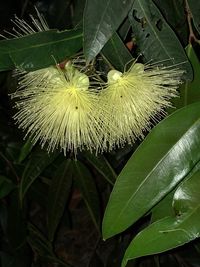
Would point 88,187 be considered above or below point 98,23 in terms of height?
below

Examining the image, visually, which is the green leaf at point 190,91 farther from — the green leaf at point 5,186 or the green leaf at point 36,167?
the green leaf at point 5,186

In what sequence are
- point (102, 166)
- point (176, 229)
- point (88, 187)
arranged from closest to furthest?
point (176, 229), point (102, 166), point (88, 187)

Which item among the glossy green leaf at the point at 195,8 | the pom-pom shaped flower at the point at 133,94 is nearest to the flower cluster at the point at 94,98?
the pom-pom shaped flower at the point at 133,94

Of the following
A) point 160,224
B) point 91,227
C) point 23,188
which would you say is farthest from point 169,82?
point 91,227

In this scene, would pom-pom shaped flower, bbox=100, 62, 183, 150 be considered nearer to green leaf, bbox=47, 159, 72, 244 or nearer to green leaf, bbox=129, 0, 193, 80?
green leaf, bbox=129, 0, 193, 80

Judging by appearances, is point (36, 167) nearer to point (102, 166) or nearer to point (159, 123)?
point (102, 166)

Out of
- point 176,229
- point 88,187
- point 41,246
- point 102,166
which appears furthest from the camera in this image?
point 41,246

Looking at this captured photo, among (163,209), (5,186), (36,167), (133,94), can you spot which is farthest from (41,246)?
(133,94)
